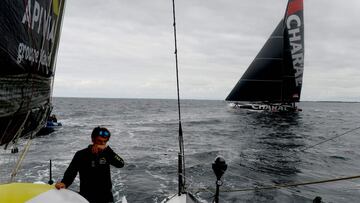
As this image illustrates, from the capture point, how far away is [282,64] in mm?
52375

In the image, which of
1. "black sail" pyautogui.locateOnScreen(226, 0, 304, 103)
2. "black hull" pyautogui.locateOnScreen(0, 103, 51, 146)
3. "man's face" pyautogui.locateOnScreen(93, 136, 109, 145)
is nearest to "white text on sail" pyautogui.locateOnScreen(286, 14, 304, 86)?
"black sail" pyautogui.locateOnScreen(226, 0, 304, 103)

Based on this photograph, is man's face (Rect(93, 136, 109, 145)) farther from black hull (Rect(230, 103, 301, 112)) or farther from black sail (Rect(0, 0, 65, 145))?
black hull (Rect(230, 103, 301, 112))

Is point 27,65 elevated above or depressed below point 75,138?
above

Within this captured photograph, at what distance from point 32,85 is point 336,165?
18.0m

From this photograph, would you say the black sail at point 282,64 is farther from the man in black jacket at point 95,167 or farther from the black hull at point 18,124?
the black hull at point 18,124

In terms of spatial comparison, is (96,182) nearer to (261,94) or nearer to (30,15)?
(30,15)

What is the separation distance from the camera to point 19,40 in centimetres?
294

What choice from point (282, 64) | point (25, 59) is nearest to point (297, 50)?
point (282, 64)

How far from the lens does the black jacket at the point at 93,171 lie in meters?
3.95

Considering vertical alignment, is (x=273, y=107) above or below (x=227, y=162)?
above

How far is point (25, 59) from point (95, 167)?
5.03 ft

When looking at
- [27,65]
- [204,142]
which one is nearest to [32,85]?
[27,65]

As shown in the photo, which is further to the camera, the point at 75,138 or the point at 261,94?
the point at 261,94

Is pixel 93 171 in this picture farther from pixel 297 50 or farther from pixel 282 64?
pixel 297 50
